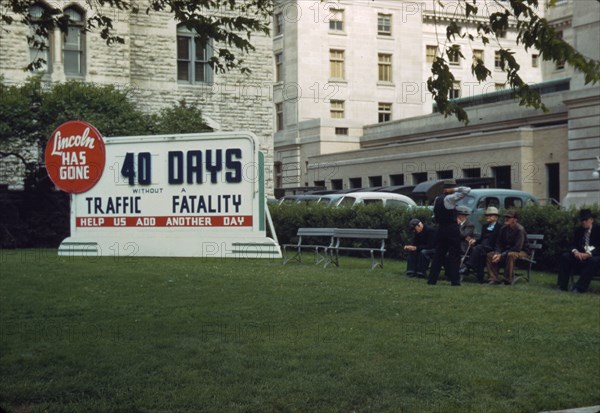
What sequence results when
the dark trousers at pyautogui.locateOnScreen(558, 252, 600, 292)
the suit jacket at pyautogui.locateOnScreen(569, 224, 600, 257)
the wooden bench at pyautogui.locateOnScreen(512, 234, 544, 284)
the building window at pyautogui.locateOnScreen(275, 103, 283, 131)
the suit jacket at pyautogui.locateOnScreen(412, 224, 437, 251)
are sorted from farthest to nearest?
the building window at pyautogui.locateOnScreen(275, 103, 283, 131)
the suit jacket at pyautogui.locateOnScreen(412, 224, 437, 251)
the wooden bench at pyautogui.locateOnScreen(512, 234, 544, 284)
the suit jacket at pyautogui.locateOnScreen(569, 224, 600, 257)
the dark trousers at pyautogui.locateOnScreen(558, 252, 600, 292)

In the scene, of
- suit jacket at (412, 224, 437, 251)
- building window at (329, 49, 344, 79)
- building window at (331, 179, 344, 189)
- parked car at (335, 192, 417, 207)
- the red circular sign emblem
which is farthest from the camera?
building window at (329, 49, 344, 79)

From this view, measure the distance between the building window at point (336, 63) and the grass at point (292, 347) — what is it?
49570 millimetres

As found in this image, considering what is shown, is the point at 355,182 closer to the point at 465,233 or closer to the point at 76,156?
the point at 76,156

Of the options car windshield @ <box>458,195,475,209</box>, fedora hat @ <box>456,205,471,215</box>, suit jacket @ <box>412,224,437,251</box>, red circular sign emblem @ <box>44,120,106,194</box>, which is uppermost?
red circular sign emblem @ <box>44,120,106,194</box>

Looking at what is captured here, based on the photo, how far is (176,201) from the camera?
24328mm

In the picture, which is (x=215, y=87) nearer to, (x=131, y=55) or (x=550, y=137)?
(x=131, y=55)

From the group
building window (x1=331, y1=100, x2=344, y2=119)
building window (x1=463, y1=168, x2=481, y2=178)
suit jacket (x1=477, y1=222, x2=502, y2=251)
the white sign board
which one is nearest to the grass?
suit jacket (x1=477, y1=222, x2=502, y2=251)

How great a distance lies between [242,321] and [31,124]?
23.6m

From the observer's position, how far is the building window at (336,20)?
62.4m

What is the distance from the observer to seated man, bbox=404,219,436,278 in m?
18.9

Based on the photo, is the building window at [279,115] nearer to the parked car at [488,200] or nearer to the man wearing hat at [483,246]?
the parked car at [488,200]

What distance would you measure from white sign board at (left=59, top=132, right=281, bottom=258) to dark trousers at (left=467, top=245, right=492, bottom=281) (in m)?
6.52

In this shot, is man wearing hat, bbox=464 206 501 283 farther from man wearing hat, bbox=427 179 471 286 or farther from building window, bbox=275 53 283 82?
building window, bbox=275 53 283 82

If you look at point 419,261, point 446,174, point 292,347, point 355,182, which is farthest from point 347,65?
point 292,347
